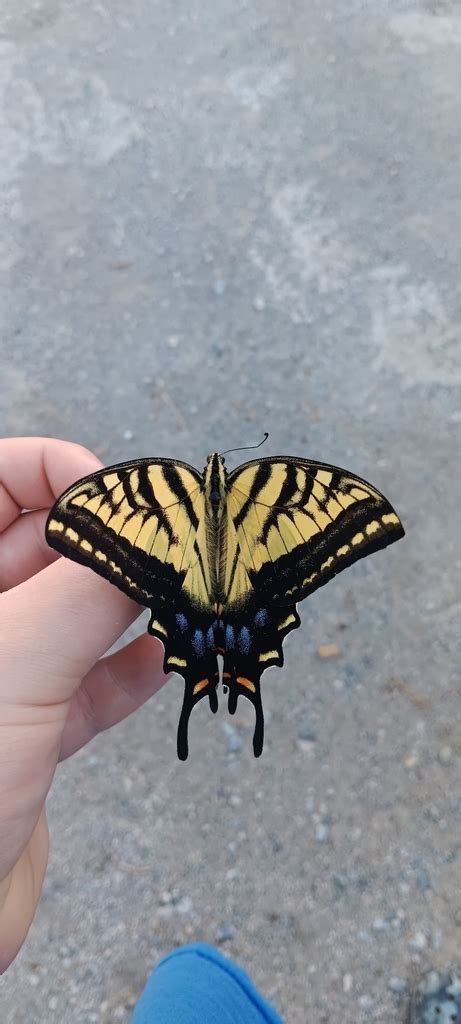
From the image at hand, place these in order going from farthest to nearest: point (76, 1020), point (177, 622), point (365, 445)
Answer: point (365, 445)
point (76, 1020)
point (177, 622)

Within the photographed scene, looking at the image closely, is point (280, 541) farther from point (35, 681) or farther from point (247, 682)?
point (35, 681)

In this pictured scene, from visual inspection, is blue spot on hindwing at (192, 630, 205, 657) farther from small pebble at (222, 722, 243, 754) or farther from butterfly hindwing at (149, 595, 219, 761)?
small pebble at (222, 722, 243, 754)

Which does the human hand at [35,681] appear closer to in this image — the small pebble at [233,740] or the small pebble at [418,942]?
the small pebble at [233,740]

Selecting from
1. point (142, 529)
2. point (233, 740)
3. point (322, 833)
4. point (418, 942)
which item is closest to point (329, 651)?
point (233, 740)

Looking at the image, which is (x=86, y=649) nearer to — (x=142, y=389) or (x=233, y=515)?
(x=233, y=515)

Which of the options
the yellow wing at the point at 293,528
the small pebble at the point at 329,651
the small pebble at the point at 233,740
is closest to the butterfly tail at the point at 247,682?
the yellow wing at the point at 293,528

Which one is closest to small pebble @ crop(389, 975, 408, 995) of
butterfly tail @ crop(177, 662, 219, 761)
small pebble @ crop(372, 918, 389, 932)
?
small pebble @ crop(372, 918, 389, 932)

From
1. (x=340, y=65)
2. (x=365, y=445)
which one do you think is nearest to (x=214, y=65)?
(x=340, y=65)

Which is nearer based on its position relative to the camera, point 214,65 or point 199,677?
point 199,677
